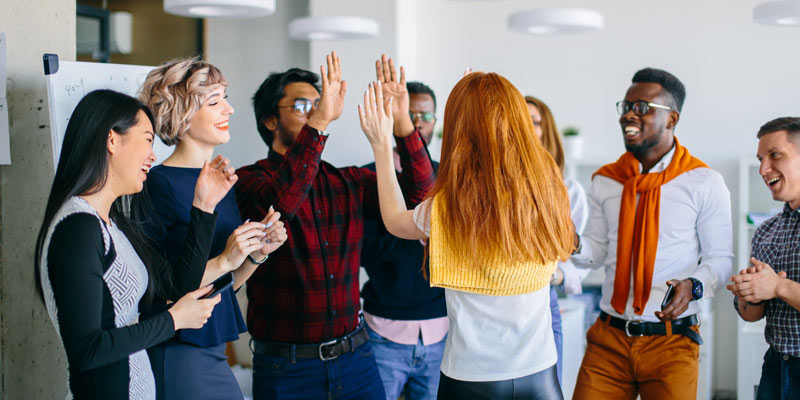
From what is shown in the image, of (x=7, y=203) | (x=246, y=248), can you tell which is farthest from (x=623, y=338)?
(x=7, y=203)

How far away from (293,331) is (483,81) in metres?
1.08

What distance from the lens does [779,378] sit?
2.41 m

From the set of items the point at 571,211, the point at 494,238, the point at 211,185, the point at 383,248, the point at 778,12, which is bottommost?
the point at 383,248

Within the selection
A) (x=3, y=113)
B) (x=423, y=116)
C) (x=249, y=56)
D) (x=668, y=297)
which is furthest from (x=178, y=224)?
(x=249, y=56)

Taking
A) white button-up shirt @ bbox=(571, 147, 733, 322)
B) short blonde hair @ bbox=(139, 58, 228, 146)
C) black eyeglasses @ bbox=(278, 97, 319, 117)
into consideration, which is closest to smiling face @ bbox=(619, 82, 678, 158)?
white button-up shirt @ bbox=(571, 147, 733, 322)

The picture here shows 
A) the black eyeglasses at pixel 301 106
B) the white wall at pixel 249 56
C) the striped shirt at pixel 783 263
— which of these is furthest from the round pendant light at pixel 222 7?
the white wall at pixel 249 56

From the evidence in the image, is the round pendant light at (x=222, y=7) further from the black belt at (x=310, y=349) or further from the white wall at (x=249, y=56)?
the white wall at (x=249, y=56)

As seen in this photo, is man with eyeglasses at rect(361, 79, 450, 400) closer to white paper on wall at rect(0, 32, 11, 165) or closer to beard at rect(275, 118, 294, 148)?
beard at rect(275, 118, 294, 148)

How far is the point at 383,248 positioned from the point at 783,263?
1.52 m

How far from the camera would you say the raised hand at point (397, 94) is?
2.46m

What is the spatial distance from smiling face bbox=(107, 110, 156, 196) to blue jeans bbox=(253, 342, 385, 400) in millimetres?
817

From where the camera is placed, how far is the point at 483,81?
6.64ft

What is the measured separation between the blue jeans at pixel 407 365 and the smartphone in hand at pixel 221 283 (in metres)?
1.00

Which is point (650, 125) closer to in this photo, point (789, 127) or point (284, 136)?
point (789, 127)
